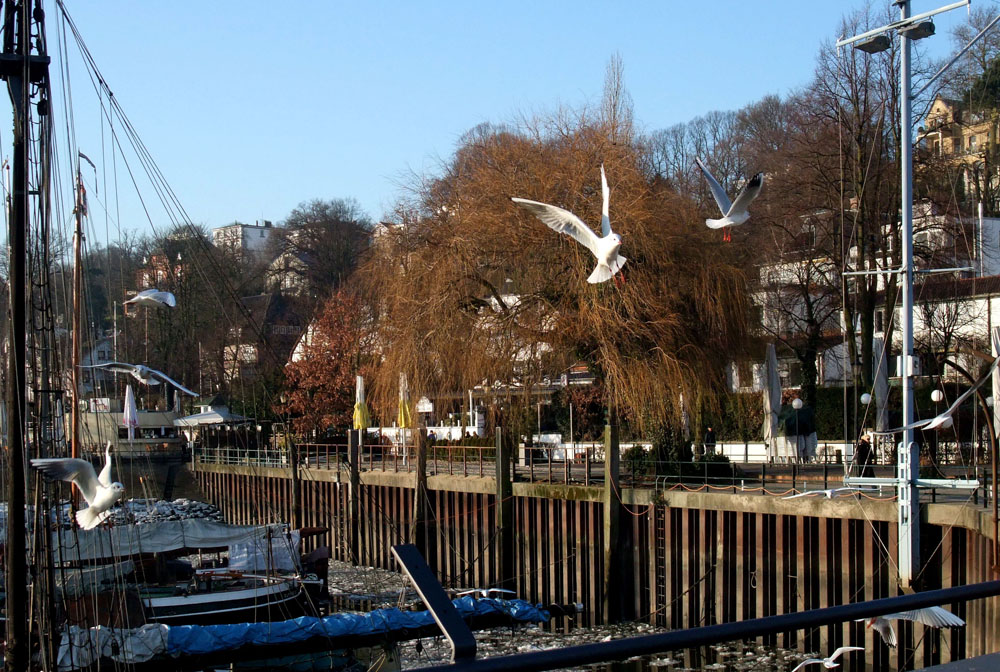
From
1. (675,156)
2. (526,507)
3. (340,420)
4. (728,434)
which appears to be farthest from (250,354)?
(526,507)

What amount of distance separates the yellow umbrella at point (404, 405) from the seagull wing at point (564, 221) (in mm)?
13892

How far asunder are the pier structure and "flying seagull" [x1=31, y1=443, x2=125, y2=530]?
9.22 m

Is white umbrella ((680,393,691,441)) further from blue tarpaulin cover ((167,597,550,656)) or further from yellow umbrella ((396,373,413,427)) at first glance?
blue tarpaulin cover ((167,597,550,656))

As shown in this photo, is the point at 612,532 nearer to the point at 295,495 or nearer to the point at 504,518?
the point at 504,518

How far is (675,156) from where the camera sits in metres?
73.1

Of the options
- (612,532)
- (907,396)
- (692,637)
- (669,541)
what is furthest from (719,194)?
(692,637)

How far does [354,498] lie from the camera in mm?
37188

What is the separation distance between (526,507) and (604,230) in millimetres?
13802

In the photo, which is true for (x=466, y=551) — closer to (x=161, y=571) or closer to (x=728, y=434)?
(x=161, y=571)

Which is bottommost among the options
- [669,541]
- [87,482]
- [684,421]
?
[669,541]

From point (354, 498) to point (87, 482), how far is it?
22.6 m

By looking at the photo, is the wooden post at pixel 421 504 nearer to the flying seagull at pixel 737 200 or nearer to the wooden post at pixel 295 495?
the wooden post at pixel 295 495

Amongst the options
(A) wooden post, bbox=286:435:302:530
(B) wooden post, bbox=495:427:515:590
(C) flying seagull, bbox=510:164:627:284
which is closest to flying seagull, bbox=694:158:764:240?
(C) flying seagull, bbox=510:164:627:284

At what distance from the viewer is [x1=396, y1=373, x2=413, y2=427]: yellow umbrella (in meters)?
30.9
